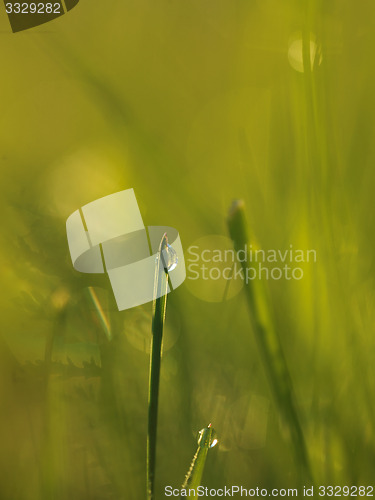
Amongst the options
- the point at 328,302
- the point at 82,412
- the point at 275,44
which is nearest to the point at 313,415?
the point at 328,302

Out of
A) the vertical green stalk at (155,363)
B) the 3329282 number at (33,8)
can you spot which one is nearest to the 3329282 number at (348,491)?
the vertical green stalk at (155,363)

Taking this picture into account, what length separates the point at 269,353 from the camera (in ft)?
0.92

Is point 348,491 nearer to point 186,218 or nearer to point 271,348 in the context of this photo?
point 271,348

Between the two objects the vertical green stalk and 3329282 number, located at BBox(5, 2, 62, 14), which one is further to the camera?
3329282 number, located at BBox(5, 2, 62, 14)

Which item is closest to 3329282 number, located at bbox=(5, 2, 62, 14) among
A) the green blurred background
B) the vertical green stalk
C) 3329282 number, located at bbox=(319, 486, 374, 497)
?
the green blurred background

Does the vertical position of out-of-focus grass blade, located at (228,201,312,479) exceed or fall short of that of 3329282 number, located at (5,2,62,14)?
it falls short

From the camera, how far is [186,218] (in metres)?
0.55

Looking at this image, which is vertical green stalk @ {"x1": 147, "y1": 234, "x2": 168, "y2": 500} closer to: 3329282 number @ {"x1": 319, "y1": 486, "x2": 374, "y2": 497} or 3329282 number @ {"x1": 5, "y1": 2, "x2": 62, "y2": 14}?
3329282 number @ {"x1": 319, "y1": 486, "x2": 374, "y2": 497}

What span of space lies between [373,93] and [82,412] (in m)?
0.54

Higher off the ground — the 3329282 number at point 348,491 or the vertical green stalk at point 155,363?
the vertical green stalk at point 155,363

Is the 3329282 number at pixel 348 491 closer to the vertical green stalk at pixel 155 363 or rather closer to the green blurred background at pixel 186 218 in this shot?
the green blurred background at pixel 186 218

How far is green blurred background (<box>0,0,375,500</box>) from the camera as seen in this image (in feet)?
1.24

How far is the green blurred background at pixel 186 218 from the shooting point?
0.38 metres

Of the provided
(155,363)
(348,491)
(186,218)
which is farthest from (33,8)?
(348,491)
